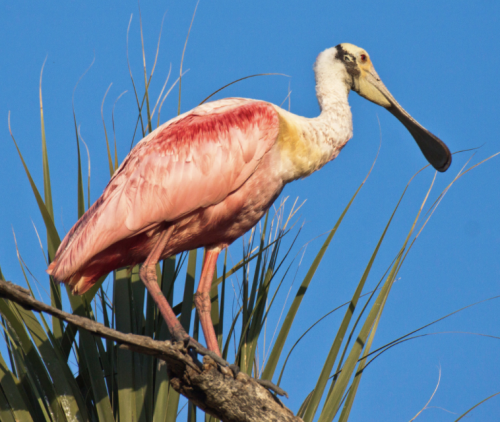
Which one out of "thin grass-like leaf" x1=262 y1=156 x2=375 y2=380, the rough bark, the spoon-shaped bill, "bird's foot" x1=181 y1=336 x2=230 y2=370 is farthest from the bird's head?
the rough bark

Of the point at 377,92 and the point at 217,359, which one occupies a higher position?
the point at 377,92

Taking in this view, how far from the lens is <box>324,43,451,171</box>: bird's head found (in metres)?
5.36

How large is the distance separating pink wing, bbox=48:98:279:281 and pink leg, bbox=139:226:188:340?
133mm

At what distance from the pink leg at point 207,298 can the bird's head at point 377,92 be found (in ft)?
6.29

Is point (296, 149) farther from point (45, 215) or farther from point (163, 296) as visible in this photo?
point (45, 215)

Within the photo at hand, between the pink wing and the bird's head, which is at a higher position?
the bird's head

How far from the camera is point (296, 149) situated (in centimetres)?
445

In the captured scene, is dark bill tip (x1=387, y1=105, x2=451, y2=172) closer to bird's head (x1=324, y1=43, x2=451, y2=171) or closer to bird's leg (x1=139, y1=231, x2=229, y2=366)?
bird's head (x1=324, y1=43, x2=451, y2=171)

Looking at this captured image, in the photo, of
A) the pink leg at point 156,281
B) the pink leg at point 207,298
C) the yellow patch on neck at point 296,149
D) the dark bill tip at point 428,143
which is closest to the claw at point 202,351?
the pink leg at point 156,281

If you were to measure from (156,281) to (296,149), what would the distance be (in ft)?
4.43

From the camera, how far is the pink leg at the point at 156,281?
370 cm

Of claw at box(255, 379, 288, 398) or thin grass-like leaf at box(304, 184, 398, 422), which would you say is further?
thin grass-like leaf at box(304, 184, 398, 422)

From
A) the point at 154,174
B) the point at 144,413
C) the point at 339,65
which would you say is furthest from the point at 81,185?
the point at 339,65

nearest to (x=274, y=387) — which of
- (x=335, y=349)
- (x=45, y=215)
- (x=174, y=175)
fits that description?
(x=335, y=349)
